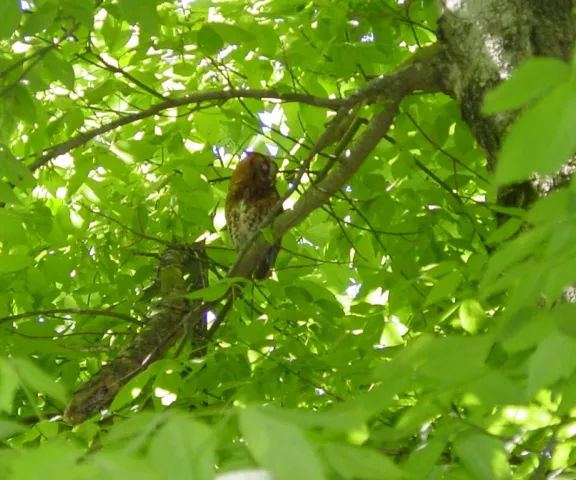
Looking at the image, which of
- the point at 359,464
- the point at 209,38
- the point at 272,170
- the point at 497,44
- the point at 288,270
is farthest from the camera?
the point at 272,170

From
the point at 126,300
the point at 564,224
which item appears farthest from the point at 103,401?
the point at 564,224

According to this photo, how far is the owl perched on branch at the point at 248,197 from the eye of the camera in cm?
442

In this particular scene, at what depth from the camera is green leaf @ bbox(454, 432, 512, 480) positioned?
100 cm

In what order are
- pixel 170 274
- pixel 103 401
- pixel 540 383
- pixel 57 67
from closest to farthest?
pixel 540 383
pixel 57 67
pixel 103 401
pixel 170 274

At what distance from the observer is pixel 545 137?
0.70 metres

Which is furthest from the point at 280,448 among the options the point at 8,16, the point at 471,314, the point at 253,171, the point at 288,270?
the point at 253,171

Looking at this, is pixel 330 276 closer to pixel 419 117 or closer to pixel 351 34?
pixel 419 117

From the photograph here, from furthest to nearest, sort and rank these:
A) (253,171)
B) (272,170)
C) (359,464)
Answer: (253,171)
(272,170)
(359,464)

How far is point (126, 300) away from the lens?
10.5 feet

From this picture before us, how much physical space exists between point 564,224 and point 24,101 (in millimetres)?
1544

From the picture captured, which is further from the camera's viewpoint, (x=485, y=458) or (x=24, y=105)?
(x=24, y=105)

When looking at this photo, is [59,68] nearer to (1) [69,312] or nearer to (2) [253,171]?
(1) [69,312]

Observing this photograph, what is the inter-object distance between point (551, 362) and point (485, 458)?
0.18 meters

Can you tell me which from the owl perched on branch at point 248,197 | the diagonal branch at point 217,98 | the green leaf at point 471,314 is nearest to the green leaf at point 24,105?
the diagonal branch at point 217,98
